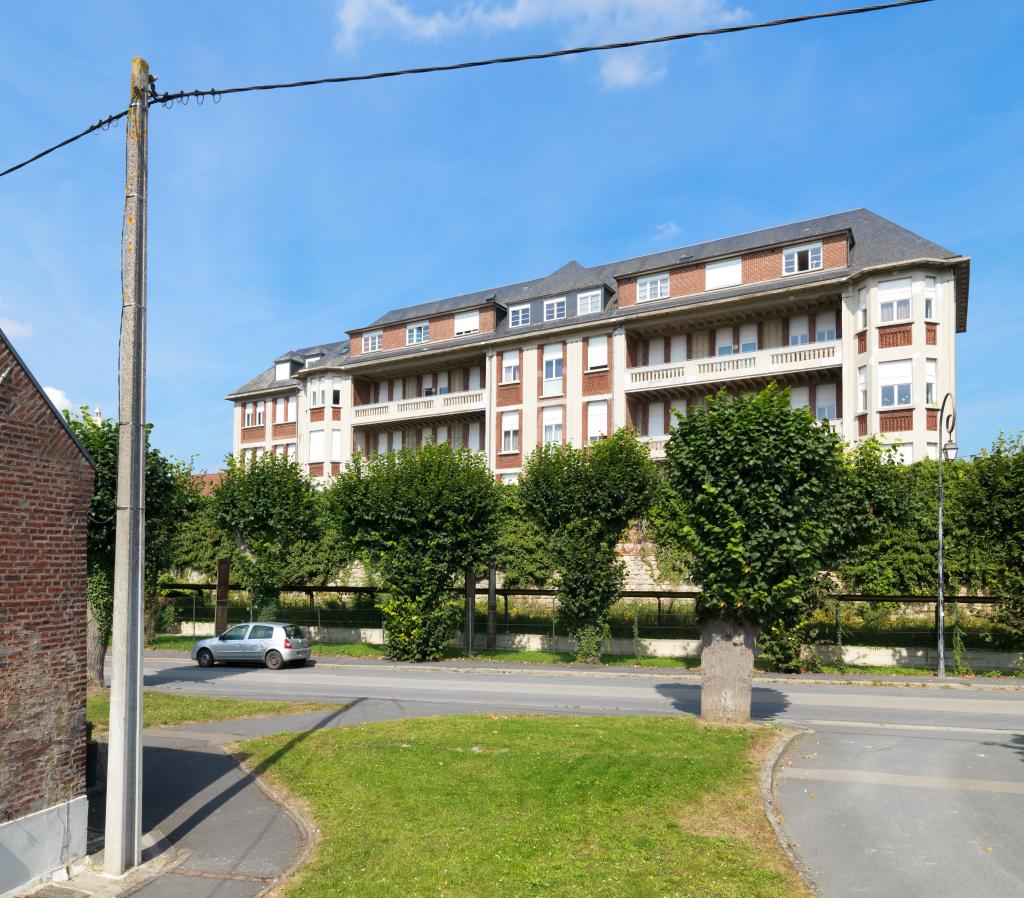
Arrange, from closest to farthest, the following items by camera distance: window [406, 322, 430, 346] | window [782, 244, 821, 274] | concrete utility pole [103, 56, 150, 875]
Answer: concrete utility pole [103, 56, 150, 875] < window [782, 244, 821, 274] < window [406, 322, 430, 346]

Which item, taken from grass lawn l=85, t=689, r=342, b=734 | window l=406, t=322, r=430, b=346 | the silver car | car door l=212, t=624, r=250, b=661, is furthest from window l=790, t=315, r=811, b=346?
grass lawn l=85, t=689, r=342, b=734

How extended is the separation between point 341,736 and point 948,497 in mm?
22890

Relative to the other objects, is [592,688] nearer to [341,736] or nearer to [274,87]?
[341,736]

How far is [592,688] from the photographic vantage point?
22109mm

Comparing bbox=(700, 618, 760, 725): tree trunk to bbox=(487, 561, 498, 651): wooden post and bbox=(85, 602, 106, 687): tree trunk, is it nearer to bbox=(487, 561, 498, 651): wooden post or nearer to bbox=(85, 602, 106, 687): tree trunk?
bbox=(85, 602, 106, 687): tree trunk

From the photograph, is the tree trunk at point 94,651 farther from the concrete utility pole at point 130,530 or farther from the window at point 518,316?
the window at point 518,316

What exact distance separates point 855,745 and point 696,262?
29675 millimetres

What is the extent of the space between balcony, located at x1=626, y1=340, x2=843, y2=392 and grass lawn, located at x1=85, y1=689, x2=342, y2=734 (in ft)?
83.1

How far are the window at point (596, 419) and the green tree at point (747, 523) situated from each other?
25719mm

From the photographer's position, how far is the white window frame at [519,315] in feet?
149

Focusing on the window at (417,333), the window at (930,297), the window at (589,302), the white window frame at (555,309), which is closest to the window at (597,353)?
the window at (589,302)

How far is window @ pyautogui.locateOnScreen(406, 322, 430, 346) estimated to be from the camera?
4931 cm

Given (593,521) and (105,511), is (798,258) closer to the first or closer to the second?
(593,521)

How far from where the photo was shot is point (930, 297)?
33.4 m
